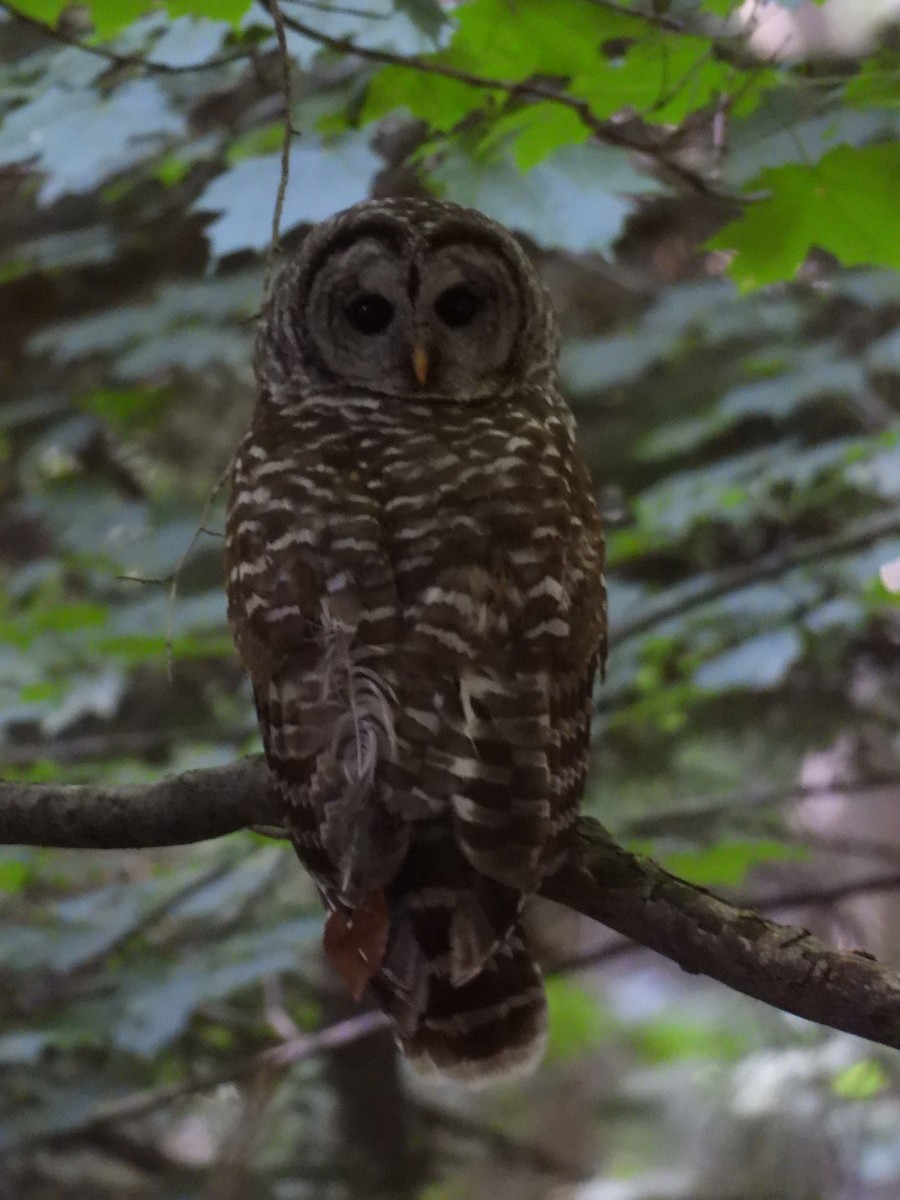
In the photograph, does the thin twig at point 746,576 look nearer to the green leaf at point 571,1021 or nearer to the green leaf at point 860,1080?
the green leaf at point 860,1080

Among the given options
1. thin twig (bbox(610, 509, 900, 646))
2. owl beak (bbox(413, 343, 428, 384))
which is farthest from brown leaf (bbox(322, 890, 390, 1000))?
thin twig (bbox(610, 509, 900, 646))

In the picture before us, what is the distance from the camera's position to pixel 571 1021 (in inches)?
188

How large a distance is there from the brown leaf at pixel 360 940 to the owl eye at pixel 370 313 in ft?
3.08

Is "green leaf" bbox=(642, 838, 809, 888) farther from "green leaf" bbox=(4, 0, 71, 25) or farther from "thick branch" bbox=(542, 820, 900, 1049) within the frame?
"green leaf" bbox=(4, 0, 71, 25)

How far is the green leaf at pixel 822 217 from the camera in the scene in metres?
1.62

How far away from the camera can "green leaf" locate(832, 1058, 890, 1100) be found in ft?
12.1

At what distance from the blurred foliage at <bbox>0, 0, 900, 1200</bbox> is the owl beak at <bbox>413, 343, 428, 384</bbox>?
0.27m

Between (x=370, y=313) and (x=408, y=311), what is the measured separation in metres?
0.08

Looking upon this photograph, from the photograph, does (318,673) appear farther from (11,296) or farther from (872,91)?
(11,296)

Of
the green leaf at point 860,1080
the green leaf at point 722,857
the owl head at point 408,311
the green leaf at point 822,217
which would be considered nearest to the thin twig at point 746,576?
the green leaf at point 722,857

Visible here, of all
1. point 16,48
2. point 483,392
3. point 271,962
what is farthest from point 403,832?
point 16,48

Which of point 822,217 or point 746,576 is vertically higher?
point 822,217

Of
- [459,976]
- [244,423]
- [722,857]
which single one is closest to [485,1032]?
[459,976]

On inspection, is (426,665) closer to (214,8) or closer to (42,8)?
(214,8)
